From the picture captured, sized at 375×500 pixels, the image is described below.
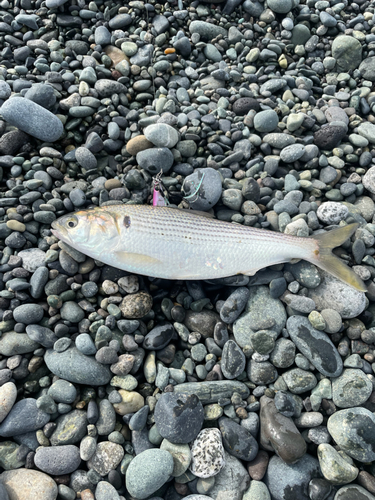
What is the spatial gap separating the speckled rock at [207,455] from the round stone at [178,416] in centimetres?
13

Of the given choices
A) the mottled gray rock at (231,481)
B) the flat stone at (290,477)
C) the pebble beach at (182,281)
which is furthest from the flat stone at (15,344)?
the flat stone at (290,477)

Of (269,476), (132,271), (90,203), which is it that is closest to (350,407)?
(269,476)

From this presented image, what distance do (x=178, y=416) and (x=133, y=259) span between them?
219 centimetres

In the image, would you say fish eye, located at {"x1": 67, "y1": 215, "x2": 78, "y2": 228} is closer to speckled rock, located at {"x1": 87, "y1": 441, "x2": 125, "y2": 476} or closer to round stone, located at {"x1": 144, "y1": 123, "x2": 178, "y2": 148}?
round stone, located at {"x1": 144, "y1": 123, "x2": 178, "y2": 148}

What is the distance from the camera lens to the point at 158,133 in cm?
512

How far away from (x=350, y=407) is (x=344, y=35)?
7470 mm

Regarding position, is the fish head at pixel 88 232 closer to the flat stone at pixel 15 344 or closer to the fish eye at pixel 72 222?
the fish eye at pixel 72 222

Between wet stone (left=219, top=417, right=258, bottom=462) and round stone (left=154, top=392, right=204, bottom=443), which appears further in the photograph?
wet stone (left=219, top=417, right=258, bottom=462)

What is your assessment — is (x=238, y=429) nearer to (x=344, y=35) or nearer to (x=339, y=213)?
(x=339, y=213)

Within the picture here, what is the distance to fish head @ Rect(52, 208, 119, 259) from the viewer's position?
429 centimetres

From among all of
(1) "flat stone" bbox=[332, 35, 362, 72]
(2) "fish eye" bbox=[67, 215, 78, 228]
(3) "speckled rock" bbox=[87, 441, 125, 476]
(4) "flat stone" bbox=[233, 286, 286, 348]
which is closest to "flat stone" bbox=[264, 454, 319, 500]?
(4) "flat stone" bbox=[233, 286, 286, 348]

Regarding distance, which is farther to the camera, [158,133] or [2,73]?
[2,73]

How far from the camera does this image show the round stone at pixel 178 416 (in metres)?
3.84

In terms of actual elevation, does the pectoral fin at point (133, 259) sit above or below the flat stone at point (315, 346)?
above
